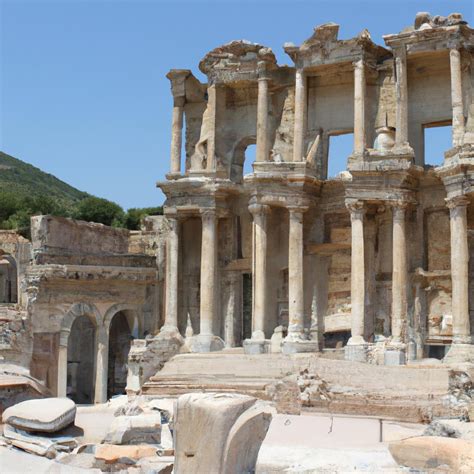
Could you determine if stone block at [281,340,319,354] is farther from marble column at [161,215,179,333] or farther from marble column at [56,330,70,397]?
marble column at [56,330,70,397]

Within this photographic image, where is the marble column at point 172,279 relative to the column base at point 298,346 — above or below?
above

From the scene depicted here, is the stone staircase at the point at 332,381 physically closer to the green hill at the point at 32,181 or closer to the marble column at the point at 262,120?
the marble column at the point at 262,120

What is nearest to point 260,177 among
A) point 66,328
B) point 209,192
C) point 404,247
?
point 209,192

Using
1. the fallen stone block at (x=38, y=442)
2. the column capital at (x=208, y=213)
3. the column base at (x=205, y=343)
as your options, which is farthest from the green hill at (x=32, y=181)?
the fallen stone block at (x=38, y=442)

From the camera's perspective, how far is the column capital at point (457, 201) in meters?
22.1

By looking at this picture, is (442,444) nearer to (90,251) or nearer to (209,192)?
(209,192)

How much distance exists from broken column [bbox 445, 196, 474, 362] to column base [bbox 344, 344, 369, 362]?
2389mm

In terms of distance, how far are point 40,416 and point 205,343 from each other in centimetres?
1134

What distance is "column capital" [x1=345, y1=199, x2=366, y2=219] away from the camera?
23672mm

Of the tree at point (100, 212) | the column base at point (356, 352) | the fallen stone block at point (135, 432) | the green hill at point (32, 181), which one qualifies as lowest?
the fallen stone block at point (135, 432)

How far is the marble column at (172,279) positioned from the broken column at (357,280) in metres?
6.35

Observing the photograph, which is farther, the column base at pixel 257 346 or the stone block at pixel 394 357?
the column base at pixel 257 346

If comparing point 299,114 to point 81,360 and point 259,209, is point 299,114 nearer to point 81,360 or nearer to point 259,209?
point 259,209

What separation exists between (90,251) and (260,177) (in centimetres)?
827
